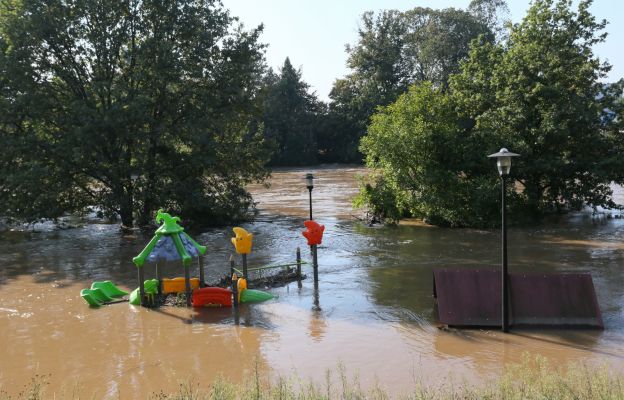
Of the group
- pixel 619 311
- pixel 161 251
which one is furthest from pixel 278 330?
pixel 619 311

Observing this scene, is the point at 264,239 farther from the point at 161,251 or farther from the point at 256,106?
the point at 161,251

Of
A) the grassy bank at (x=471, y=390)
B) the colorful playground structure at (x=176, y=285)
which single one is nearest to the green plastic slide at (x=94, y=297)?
the colorful playground structure at (x=176, y=285)

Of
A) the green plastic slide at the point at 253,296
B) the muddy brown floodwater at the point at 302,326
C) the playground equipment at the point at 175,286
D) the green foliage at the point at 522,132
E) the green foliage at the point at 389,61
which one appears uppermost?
the green foliage at the point at 389,61

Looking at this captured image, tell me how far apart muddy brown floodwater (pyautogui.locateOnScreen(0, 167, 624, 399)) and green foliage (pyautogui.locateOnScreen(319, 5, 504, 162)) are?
167 ft

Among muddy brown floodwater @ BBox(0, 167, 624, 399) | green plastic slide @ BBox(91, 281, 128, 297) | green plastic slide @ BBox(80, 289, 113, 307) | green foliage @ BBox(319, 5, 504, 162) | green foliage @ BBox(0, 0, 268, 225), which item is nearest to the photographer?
muddy brown floodwater @ BBox(0, 167, 624, 399)

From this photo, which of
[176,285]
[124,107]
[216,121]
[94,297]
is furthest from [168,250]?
[216,121]

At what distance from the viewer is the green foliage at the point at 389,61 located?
71.8 metres

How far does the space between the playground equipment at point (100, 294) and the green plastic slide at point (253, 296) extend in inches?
140

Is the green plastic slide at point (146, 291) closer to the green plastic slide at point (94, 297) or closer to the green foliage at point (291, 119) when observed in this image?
the green plastic slide at point (94, 297)

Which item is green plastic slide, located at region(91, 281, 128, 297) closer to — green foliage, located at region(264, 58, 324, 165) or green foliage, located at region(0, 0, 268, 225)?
green foliage, located at region(0, 0, 268, 225)

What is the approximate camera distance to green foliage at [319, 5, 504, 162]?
71.8 metres

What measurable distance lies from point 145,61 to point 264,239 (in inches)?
368

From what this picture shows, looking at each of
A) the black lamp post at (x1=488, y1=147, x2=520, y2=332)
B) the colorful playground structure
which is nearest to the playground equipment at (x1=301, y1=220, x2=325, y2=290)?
the colorful playground structure

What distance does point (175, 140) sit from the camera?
26391 millimetres
